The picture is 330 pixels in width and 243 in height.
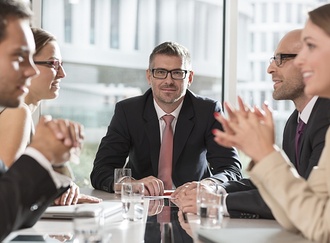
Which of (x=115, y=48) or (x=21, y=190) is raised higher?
(x=115, y=48)

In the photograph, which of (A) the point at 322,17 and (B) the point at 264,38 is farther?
(B) the point at 264,38

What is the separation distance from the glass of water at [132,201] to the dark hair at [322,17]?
1.08 metres

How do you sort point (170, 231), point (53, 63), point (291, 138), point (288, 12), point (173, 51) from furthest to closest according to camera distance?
point (288, 12) < point (173, 51) < point (53, 63) < point (291, 138) < point (170, 231)

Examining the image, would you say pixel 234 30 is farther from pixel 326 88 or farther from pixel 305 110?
pixel 326 88

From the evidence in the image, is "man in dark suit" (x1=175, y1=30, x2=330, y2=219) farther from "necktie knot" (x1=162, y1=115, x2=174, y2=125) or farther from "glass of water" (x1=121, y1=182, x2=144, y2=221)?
"necktie knot" (x1=162, y1=115, x2=174, y2=125)

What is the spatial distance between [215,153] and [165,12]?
6.79 feet

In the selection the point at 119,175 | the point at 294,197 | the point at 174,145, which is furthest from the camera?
the point at 174,145

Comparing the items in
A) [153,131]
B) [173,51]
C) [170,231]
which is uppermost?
[173,51]

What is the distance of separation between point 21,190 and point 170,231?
815 millimetres

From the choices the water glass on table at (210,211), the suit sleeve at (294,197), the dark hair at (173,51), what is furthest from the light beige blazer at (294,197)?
the dark hair at (173,51)

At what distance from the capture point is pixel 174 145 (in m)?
4.52

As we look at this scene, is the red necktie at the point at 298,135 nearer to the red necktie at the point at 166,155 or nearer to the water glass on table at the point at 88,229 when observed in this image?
the red necktie at the point at 166,155

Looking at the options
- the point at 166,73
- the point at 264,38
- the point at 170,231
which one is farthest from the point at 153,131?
the point at 264,38

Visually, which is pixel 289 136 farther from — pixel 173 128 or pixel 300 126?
pixel 173 128
